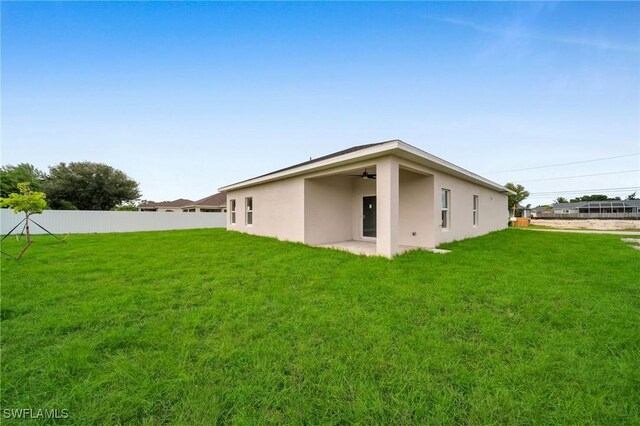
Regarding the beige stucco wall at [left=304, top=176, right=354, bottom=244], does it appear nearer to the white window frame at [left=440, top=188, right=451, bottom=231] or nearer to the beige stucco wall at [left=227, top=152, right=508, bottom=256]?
the beige stucco wall at [left=227, top=152, right=508, bottom=256]

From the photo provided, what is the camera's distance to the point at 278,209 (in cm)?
949

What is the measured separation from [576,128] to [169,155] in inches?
915

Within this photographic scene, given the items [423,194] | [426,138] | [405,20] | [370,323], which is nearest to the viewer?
[370,323]

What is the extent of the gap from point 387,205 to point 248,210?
303 inches

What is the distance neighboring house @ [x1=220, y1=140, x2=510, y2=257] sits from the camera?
608cm

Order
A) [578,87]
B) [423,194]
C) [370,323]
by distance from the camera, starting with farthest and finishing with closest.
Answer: [578,87] → [423,194] → [370,323]

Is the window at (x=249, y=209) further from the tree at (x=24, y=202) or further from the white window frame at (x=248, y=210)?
the tree at (x=24, y=202)

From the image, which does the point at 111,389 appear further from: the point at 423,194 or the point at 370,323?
the point at 423,194

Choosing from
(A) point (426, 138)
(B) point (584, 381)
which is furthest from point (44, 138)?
(A) point (426, 138)

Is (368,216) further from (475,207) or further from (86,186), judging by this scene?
(86,186)

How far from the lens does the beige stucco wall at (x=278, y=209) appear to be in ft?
27.7

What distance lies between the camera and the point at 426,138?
14.4 meters

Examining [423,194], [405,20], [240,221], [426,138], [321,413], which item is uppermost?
[405,20]

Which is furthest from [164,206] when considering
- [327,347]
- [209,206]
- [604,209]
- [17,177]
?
[604,209]
